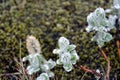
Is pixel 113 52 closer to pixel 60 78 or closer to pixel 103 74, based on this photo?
pixel 103 74

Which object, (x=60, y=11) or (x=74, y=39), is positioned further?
(x=60, y=11)

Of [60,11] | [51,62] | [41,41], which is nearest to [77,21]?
[60,11]

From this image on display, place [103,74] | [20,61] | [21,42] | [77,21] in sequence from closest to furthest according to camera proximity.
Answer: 1. [103,74]
2. [20,61]
3. [21,42]
4. [77,21]

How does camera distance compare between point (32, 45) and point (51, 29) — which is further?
point (51, 29)
